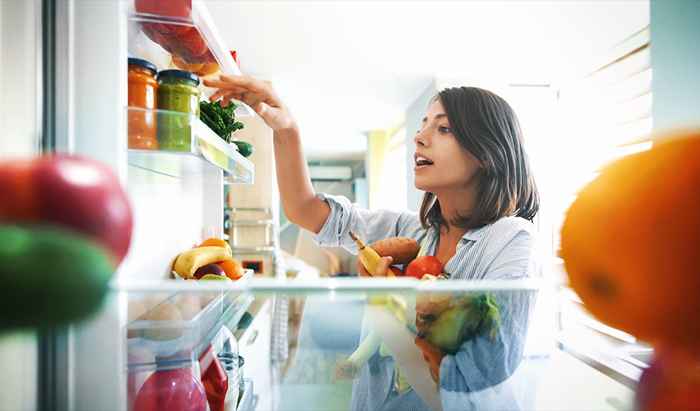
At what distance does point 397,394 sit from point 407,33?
1.86m

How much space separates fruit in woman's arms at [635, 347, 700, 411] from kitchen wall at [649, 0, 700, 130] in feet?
0.61

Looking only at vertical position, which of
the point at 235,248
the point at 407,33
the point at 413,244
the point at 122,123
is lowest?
the point at 235,248

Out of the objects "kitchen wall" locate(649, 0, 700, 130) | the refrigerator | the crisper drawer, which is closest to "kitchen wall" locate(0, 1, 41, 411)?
the refrigerator

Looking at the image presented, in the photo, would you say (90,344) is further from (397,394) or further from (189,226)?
(189,226)

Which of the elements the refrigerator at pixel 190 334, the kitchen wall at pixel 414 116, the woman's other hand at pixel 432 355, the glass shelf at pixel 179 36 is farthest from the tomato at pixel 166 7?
the kitchen wall at pixel 414 116

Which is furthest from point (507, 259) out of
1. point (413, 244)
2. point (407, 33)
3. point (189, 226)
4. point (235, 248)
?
point (407, 33)

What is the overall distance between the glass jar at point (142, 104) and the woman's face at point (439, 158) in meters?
0.34

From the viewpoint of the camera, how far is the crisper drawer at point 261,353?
0.94ft

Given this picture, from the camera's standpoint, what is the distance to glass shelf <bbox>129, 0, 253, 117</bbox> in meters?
0.41

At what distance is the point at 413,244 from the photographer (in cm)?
68

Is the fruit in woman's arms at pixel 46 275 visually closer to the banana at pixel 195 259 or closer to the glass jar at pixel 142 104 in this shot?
the glass jar at pixel 142 104

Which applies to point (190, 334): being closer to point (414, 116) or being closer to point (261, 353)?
point (261, 353)

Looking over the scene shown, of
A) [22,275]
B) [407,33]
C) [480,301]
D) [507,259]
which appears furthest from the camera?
[407,33]

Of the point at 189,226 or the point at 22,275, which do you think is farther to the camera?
the point at 189,226
